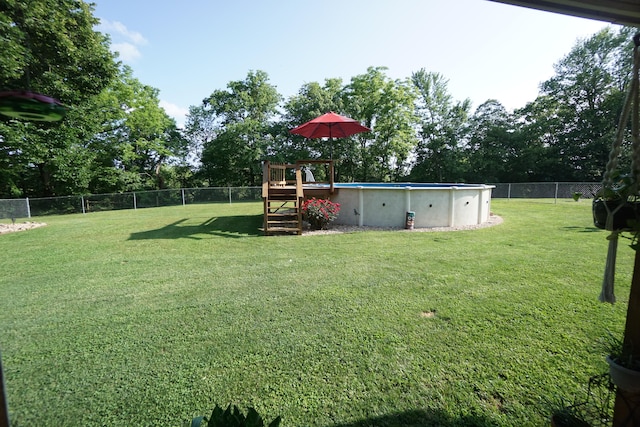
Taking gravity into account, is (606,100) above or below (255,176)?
above

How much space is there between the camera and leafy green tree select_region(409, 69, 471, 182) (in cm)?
2500

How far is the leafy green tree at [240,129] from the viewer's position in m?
22.4

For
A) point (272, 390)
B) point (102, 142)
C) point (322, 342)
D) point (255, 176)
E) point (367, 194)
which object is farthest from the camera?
point (255, 176)

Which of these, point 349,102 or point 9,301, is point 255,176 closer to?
point 349,102

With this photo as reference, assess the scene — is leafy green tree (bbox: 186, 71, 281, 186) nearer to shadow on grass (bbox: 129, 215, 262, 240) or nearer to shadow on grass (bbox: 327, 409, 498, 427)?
shadow on grass (bbox: 129, 215, 262, 240)

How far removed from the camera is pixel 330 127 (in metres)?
9.68

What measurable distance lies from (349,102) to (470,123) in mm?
12132

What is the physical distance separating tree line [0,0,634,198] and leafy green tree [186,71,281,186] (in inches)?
3.5

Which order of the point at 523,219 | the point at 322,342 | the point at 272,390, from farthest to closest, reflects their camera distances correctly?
the point at 523,219
the point at 322,342
the point at 272,390

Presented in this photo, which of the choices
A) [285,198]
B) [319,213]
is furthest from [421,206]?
[285,198]

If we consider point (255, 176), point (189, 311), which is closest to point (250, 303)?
point (189, 311)

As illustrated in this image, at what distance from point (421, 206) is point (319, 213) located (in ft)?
9.60

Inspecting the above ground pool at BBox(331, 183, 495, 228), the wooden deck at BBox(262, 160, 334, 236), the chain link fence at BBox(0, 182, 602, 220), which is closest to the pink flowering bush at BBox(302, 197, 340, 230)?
the wooden deck at BBox(262, 160, 334, 236)

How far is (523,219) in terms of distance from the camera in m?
9.28
